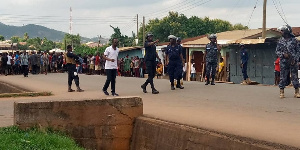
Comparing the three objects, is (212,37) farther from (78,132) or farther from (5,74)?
(5,74)

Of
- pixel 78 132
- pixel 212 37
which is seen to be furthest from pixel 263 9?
pixel 78 132

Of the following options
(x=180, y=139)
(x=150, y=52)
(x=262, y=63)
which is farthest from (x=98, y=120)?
(x=262, y=63)

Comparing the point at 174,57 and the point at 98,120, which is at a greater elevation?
the point at 174,57

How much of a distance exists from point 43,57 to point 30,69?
133cm

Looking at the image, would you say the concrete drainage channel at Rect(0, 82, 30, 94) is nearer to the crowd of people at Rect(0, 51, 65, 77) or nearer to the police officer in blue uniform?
the police officer in blue uniform

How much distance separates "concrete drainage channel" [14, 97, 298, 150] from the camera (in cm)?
809

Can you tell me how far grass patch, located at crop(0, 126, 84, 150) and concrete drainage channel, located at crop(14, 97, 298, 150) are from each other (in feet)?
0.75

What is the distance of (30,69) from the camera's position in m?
33.7

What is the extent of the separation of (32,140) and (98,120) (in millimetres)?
1502

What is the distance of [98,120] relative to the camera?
28.2 ft

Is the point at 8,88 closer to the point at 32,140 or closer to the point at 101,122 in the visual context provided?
the point at 101,122

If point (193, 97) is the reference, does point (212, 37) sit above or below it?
above

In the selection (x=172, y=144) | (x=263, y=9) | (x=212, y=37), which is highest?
(x=263, y=9)

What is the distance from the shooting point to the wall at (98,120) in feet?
27.7
